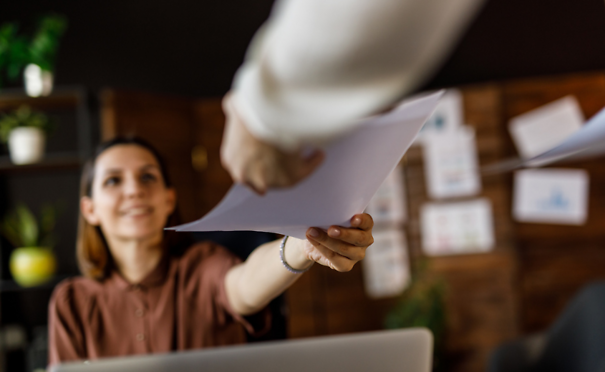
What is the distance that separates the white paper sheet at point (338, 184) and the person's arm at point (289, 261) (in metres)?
0.15

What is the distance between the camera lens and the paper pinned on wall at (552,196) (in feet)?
11.7

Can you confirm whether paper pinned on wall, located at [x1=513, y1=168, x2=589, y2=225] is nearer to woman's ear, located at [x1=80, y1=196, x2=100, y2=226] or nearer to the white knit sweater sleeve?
woman's ear, located at [x1=80, y1=196, x2=100, y2=226]

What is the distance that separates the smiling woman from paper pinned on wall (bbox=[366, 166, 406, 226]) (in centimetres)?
223

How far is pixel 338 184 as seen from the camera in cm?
60

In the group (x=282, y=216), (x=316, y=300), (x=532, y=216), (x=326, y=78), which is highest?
(x=326, y=78)

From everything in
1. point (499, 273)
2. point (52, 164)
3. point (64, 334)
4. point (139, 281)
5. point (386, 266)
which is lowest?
point (499, 273)

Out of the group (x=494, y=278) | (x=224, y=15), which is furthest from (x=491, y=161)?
(x=224, y=15)

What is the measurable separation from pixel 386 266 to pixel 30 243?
235 centimetres

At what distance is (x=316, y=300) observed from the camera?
353 centimetres

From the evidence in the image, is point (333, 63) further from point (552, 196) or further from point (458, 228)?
point (552, 196)

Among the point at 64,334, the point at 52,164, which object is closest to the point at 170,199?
the point at 64,334

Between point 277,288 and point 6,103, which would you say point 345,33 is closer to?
point 277,288

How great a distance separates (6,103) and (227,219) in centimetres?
316

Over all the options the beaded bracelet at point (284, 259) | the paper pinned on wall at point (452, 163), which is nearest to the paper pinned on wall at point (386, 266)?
the paper pinned on wall at point (452, 163)
